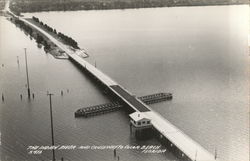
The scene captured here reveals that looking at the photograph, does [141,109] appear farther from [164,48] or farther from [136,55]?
[164,48]

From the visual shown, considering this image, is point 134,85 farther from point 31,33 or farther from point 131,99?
point 31,33

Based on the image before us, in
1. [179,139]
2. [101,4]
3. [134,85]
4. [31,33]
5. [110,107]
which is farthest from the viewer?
[101,4]

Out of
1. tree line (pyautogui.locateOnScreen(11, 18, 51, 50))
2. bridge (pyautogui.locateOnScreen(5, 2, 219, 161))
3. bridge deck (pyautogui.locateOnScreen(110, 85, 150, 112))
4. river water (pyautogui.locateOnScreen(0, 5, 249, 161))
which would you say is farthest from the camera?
tree line (pyautogui.locateOnScreen(11, 18, 51, 50))

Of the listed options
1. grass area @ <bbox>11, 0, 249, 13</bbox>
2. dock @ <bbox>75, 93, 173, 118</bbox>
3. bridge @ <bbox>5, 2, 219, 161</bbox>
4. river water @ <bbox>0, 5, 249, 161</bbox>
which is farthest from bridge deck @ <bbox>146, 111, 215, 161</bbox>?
grass area @ <bbox>11, 0, 249, 13</bbox>

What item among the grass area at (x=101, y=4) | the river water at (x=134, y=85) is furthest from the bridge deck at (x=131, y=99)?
the grass area at (x=101, y=4)

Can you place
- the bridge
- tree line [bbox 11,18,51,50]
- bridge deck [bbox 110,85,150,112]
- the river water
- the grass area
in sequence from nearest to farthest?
the bridge < the river water < bridge deck [bbox 110,85,150,112] < tree line [bbox 11,18,51,50] < the grass area

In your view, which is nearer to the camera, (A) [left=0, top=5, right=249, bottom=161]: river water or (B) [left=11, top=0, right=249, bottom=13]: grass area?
(A) [left=0, top=5, right=249, bottom=161]: river water

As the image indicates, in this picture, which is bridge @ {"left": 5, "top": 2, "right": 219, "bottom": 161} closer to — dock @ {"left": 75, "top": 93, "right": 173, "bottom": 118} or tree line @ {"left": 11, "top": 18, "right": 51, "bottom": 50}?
dock @ {"left": 75, "top": 93, "right": 173, "bottom": 118}

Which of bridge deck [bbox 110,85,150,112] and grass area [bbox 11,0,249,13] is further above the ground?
grass area [bbox 11,0,249,13]

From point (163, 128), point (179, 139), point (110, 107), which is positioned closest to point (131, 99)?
point (110, 107)

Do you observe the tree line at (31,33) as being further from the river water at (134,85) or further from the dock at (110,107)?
the dock at (110,107)

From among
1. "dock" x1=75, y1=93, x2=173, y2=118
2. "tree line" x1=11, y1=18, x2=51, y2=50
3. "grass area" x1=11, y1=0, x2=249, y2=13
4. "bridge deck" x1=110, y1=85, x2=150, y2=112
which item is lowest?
"dock" x1=75, y1=93, x2=173, y2=118
